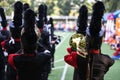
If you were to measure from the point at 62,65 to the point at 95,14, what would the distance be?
1080cm

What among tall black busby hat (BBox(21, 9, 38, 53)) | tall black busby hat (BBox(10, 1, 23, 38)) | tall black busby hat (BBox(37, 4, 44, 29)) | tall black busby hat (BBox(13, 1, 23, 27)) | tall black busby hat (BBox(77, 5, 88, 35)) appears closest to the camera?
tall black busby hat (BBox(21, 9, 38, 53))

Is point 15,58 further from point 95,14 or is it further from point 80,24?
point 80,24

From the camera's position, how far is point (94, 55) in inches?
271

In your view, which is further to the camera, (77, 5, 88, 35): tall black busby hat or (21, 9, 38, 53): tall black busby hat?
(77, 5, 88, 35): tall black busby hat

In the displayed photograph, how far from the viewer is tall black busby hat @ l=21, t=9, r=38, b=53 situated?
6.53 m

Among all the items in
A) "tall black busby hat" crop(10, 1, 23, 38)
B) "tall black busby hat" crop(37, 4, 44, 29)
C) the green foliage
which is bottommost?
the green foliage

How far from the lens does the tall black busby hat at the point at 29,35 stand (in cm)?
653

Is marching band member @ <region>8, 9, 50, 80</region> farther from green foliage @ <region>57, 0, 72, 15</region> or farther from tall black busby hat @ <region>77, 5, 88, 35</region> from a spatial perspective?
green foliage @ <region>57, 0, 72, 15</region>

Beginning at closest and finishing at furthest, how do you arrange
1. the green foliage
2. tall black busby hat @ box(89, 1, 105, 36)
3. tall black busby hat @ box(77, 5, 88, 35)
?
tall black busby hat @ box(89, 1, 105, 36), tall black busby hat @ box(77, 5, 88, 35), the green foliage

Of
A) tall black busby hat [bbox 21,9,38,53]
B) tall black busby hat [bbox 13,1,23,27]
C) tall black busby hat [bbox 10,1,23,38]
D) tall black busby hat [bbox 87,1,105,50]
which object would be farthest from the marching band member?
tall black busby hat [bbox 13,1,23,27]

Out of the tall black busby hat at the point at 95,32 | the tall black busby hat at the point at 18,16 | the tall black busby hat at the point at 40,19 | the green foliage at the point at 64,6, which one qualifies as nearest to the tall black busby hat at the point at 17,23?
the tall black busby hat at the point at 18,16

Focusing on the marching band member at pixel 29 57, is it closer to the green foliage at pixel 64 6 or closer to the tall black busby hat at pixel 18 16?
the tall black busby hat at pixel 18 16

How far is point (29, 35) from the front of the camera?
6.52m

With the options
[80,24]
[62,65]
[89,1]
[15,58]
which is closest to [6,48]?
[80,24]
